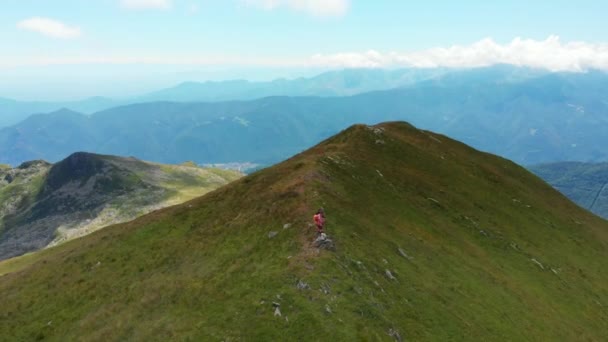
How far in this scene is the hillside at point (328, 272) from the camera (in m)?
32.7

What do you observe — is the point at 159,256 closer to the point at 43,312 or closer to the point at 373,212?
the point at 43,312

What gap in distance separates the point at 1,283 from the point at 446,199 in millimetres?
66751

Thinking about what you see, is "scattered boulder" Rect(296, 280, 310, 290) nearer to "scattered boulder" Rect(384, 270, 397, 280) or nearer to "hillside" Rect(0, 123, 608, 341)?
"hillside" Rect(0, 123, 608, 341)

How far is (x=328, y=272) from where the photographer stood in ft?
115

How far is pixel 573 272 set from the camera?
206 feet

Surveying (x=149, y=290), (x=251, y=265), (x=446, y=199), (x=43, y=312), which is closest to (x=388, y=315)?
(x=251, y=265)

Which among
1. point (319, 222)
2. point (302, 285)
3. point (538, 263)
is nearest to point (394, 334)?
point (302, 285)

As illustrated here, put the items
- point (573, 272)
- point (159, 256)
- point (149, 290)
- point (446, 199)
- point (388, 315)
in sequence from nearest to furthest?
point (388, 315) < point (149, 290) < point (159, 256) < point (573, 272) < point (446, 199)

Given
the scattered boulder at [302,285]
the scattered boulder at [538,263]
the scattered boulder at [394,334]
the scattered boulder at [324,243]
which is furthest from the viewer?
the scattered boulder at [538,263]

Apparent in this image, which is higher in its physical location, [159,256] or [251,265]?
[251,265]

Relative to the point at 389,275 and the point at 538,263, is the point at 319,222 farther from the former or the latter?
the point at 538,263

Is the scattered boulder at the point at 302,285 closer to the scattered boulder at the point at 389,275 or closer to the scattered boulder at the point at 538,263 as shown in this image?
the scattered boulder at the point at 389,275

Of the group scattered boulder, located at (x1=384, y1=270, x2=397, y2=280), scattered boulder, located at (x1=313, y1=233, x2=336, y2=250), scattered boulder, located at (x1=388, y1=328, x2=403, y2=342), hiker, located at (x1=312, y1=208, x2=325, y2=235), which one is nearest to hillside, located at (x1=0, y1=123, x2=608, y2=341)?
scattered boulder, located at (x1=384, y1=270, x2=397, y2=280)

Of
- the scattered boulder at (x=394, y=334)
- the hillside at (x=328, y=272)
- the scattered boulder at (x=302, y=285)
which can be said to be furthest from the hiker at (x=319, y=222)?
the scattered boulder at (x=394, y=334)
